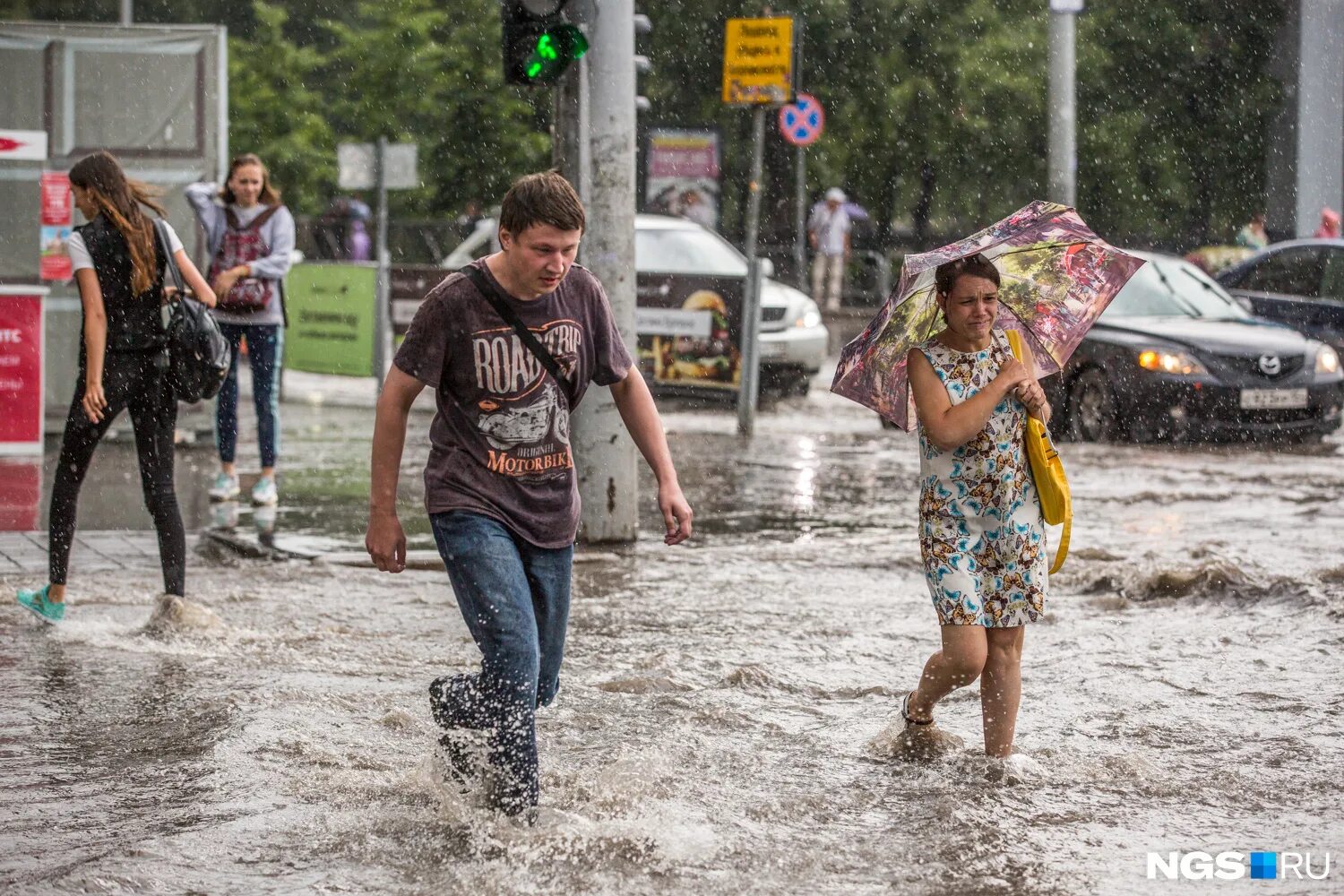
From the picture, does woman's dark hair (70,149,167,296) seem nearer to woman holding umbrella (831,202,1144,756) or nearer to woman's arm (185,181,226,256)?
woman holding umbrella (831,202,1144,756)

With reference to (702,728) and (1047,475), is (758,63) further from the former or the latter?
(1047,475)

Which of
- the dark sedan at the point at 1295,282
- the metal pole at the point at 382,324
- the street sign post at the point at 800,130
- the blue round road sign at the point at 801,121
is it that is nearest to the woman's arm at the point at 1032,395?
the metal pole at the point at 382,324

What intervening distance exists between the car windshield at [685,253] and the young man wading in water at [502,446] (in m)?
13.4

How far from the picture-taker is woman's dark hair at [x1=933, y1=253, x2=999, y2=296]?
5.33 metres

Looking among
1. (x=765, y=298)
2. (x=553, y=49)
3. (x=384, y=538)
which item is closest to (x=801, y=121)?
(x=765, y=298)

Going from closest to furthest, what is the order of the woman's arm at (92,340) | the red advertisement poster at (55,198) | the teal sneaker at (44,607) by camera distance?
the woman's arm at (92,340) < the teal sneaker at (44,607) < the red advertisement poster at (55,198)

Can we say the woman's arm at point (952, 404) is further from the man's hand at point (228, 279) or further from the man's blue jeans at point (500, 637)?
the man's hand at point (228, 279)

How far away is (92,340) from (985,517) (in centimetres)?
376

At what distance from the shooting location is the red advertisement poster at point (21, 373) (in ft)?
42.4

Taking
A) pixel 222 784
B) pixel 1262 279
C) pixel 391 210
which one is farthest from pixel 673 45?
pixel 222 784

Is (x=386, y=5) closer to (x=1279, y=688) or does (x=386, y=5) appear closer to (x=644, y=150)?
(x=644, y=150)

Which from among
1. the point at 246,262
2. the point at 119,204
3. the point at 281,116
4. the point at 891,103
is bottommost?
the point at 246,262

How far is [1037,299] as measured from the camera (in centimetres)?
571

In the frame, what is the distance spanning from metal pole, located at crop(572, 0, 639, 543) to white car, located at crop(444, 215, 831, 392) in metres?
8.20
